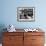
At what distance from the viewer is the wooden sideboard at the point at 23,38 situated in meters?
3.97

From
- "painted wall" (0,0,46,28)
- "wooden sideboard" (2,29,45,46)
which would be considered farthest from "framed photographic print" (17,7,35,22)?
"wooden sideboard" (2,29,45,46)

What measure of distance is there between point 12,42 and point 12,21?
0.80 metres

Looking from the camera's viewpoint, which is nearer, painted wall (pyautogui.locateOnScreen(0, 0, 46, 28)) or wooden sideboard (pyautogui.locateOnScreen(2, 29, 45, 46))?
wooden sideboard (pyautogui.locateOnScreen(2, 29, 45, 46))

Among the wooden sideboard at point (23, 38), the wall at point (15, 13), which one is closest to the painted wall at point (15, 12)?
the wall at point (15, 13)

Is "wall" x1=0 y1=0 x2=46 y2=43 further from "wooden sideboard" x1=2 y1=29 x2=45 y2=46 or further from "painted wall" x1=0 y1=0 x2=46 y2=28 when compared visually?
"wooden sideboard" x1=2 y1=29 x2=45 y2=46

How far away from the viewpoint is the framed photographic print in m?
4.44

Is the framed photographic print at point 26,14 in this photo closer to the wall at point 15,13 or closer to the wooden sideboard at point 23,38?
the wall at point 15,13

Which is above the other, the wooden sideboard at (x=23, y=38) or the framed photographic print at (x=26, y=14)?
the framed photographic print at (x=26, y=14)

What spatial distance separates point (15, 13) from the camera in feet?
14.6

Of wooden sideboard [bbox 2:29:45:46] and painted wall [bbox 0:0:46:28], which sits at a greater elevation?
painted wall [bbox 0:0:46:28]

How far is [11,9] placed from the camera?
14.6 feet

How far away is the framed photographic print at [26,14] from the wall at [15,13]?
0.10 m

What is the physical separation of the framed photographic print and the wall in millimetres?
100

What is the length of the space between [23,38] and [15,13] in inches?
37.2
